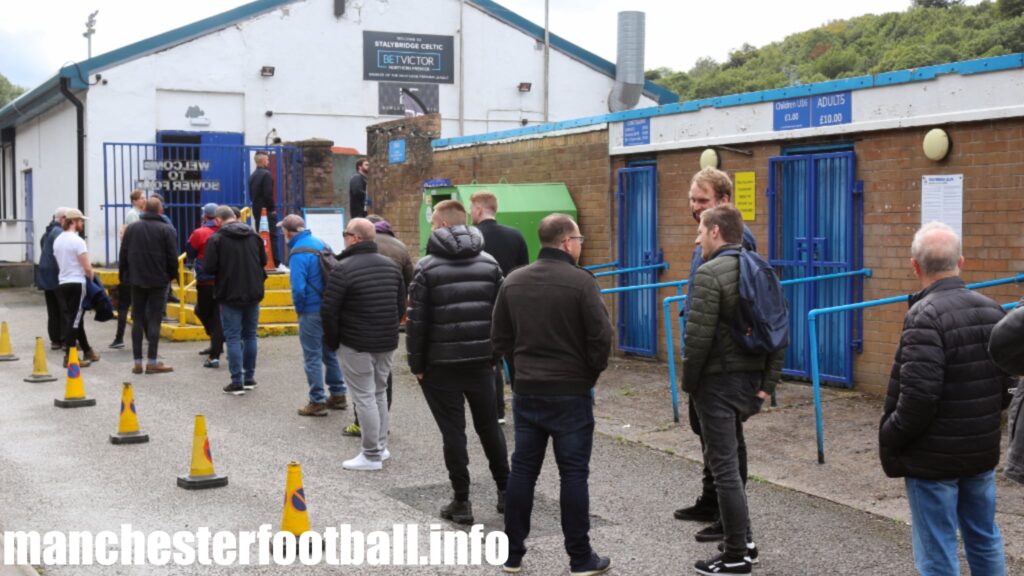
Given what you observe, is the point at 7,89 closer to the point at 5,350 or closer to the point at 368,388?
the point at 5,350

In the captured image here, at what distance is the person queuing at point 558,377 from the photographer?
18.8ft

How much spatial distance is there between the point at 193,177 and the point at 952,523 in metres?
18.9

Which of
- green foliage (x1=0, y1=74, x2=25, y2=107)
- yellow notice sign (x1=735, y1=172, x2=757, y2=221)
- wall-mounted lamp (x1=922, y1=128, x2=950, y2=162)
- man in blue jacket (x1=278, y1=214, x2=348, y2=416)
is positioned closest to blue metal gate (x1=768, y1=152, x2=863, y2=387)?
yellow notice sign (x1=735, y1=172, x2=757, y2=221)

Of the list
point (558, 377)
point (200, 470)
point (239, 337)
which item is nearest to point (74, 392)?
point (239, 337)

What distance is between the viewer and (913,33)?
33688mm

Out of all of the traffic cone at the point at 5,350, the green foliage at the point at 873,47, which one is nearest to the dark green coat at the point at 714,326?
the traffic cone at the point at 5,350

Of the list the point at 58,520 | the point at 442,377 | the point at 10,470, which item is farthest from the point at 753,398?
the point at 10,470

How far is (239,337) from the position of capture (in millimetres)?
11664

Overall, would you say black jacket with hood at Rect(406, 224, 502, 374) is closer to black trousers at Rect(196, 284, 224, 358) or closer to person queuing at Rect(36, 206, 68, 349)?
black trousers at Rect(196, 284, 224, 358)

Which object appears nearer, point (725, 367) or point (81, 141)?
point (725, 367)

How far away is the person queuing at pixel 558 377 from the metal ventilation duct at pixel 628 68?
20.6 m

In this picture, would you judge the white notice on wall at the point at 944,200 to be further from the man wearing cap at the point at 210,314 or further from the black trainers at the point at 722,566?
the man wearing cap at the point at 210,314

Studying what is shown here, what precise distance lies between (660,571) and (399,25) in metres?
20.7

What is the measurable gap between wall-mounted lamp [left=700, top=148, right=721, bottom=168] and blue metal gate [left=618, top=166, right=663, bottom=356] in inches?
40.1
